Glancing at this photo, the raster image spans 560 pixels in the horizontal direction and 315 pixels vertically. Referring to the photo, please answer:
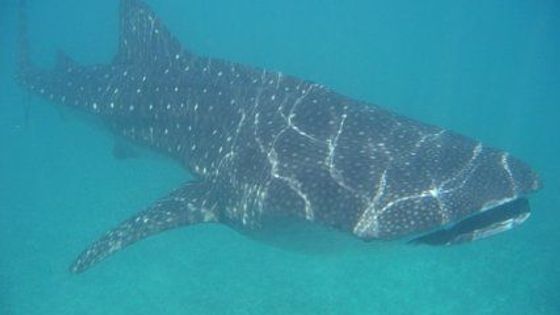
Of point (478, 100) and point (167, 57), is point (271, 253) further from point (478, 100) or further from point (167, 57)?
point (478, 100)

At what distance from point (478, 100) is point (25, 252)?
3780 centimetres

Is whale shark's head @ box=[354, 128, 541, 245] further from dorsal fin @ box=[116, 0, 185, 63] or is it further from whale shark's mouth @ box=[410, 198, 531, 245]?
dorsal fin @ box=[116, 0, 185, 63]

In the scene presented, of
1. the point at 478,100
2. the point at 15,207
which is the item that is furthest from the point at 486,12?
the point at 15,207

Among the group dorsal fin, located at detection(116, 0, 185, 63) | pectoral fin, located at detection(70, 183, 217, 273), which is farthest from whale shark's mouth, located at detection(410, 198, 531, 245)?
dorsal fin, located at detection(116, 0, 185, 63)

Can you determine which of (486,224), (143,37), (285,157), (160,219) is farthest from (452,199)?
(143,37)

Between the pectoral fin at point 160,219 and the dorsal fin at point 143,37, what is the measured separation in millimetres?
3119

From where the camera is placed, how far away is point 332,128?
748 centimetres

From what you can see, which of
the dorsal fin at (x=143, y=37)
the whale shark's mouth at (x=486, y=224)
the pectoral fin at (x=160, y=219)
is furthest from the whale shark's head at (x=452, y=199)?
the dorsal fin at (x=143, y=37)

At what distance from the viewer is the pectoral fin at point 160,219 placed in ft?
27.3

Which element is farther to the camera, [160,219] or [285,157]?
[160,219]

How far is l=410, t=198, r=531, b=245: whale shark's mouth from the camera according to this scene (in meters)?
5.59

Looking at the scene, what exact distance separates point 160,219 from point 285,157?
2578 mm

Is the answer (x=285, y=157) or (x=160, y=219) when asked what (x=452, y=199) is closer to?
(x=285, y=157)

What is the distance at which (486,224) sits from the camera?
18.6ft
